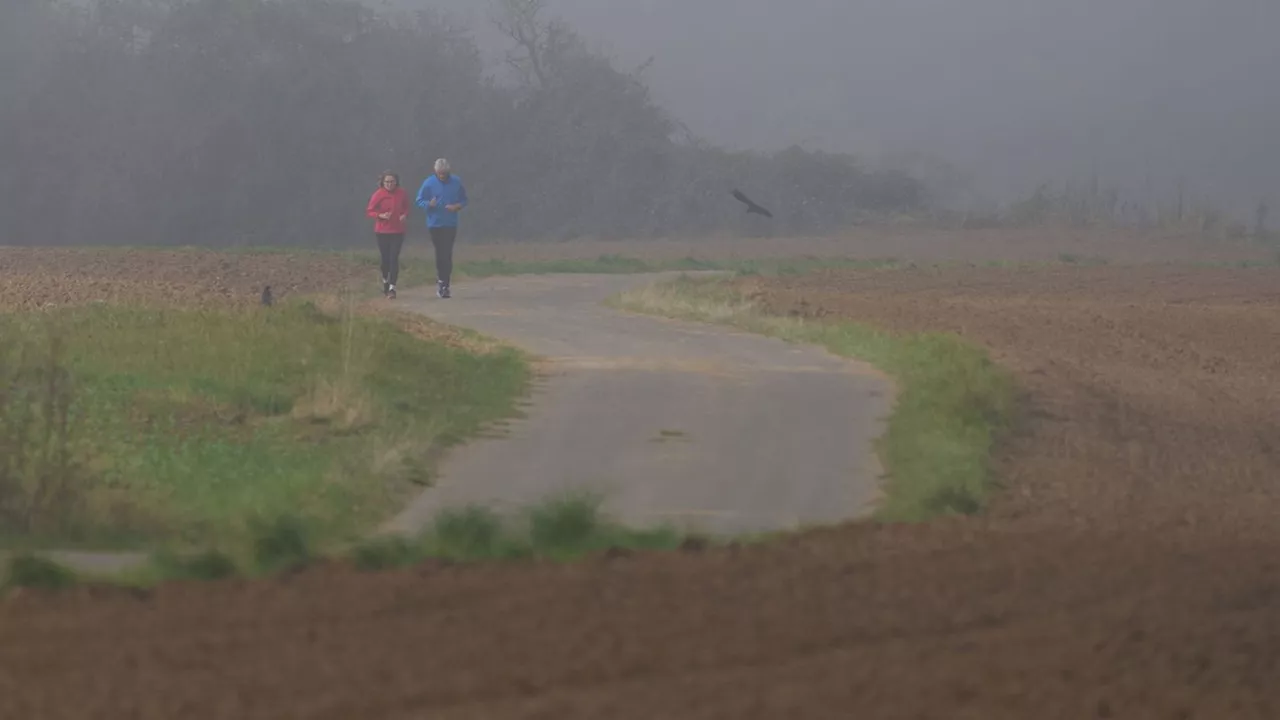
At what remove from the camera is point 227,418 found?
13.5 meters

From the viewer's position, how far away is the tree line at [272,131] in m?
49.2

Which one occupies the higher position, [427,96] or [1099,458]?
[427,96]

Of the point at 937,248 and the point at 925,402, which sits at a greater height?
the point at 937,248

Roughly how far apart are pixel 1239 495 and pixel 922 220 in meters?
43.9

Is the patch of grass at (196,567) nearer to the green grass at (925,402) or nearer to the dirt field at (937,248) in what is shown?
the green grass at (925,402)

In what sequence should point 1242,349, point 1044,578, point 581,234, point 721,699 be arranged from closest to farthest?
point 721,699 → point 1044,578 → point 1242,349 → point 581,234

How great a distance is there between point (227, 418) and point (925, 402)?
5.25m

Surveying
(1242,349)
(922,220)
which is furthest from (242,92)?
(1242,349)

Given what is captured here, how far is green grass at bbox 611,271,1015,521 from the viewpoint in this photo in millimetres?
11969

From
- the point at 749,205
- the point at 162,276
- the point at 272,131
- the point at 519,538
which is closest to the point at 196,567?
the point at 519,538

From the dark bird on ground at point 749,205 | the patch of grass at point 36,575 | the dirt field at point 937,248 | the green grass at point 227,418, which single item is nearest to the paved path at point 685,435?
the green grass at point 227,418

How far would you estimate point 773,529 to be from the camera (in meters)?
10.8

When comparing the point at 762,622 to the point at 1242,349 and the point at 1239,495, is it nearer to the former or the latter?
the point at 1239,495

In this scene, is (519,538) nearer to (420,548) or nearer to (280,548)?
(420,548)
